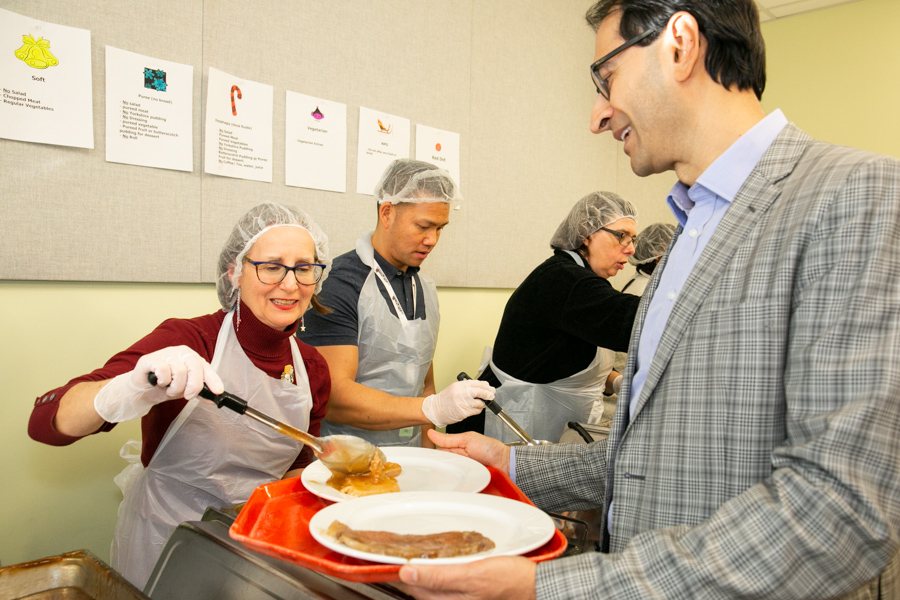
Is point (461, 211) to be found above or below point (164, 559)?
above

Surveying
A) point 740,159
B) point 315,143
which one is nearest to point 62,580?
point 740,159

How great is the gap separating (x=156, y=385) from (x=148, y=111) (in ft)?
3.46

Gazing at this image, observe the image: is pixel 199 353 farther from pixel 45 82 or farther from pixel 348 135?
pixel 348 135

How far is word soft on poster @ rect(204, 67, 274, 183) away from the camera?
2.00 metres

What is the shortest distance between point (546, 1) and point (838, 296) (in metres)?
3.04

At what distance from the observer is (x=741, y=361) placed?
806 millimetres

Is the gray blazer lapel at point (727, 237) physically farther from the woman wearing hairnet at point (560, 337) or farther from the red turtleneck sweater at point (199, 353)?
the woman wearing hairnet at point (560, 337)

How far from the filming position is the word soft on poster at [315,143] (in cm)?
223

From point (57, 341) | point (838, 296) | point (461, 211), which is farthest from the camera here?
point (461, 211)

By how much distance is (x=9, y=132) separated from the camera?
5.32ft

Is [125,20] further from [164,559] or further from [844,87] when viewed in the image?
[844,87]

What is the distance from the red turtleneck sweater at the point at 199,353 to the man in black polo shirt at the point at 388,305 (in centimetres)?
16

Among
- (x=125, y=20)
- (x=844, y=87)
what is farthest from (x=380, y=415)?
(x=844, y=87)

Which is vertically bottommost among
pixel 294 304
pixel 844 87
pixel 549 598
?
pixel 549 598
